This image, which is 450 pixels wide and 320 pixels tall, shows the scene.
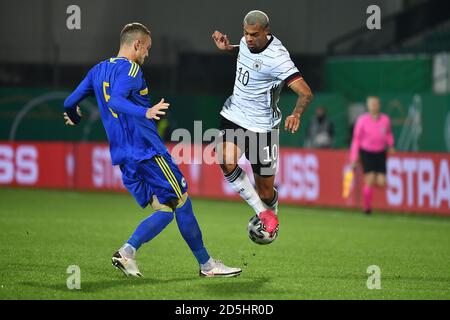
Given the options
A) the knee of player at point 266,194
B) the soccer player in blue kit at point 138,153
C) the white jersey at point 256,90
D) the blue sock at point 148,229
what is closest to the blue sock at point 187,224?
the soccer player in blue kit at point 138,153

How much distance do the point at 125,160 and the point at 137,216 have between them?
7.56 meters

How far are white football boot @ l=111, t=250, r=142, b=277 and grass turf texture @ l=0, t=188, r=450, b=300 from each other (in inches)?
4.2

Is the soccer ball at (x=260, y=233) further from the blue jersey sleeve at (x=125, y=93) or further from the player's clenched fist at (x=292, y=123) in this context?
the blue jersey sleeve at (x=125, y=93)

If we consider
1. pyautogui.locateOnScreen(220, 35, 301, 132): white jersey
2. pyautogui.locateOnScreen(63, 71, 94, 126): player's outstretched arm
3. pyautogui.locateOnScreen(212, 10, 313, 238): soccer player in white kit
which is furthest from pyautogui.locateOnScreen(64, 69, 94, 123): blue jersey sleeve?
pyautogui.locateOnScreen(220, 35, 301, 132): white jersey

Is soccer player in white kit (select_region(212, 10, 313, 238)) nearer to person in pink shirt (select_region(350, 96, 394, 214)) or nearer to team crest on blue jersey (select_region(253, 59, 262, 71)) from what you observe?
team crest on blue jersey (select_region(253, 59, 262, 71))

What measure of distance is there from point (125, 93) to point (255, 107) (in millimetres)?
2166

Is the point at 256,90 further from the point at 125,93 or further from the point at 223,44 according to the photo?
the point at 125,93

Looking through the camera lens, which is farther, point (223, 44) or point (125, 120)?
point (223, 44)

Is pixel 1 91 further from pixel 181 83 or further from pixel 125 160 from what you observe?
pixel 125 160

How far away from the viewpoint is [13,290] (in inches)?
316

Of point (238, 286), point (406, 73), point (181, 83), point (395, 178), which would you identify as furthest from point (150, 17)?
point (238, 286)

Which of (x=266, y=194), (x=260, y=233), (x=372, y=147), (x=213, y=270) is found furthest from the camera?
(x=372, y=147)

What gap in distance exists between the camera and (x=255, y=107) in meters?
10.2

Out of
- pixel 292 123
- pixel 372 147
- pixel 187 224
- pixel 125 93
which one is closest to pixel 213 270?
pixel 187 224
